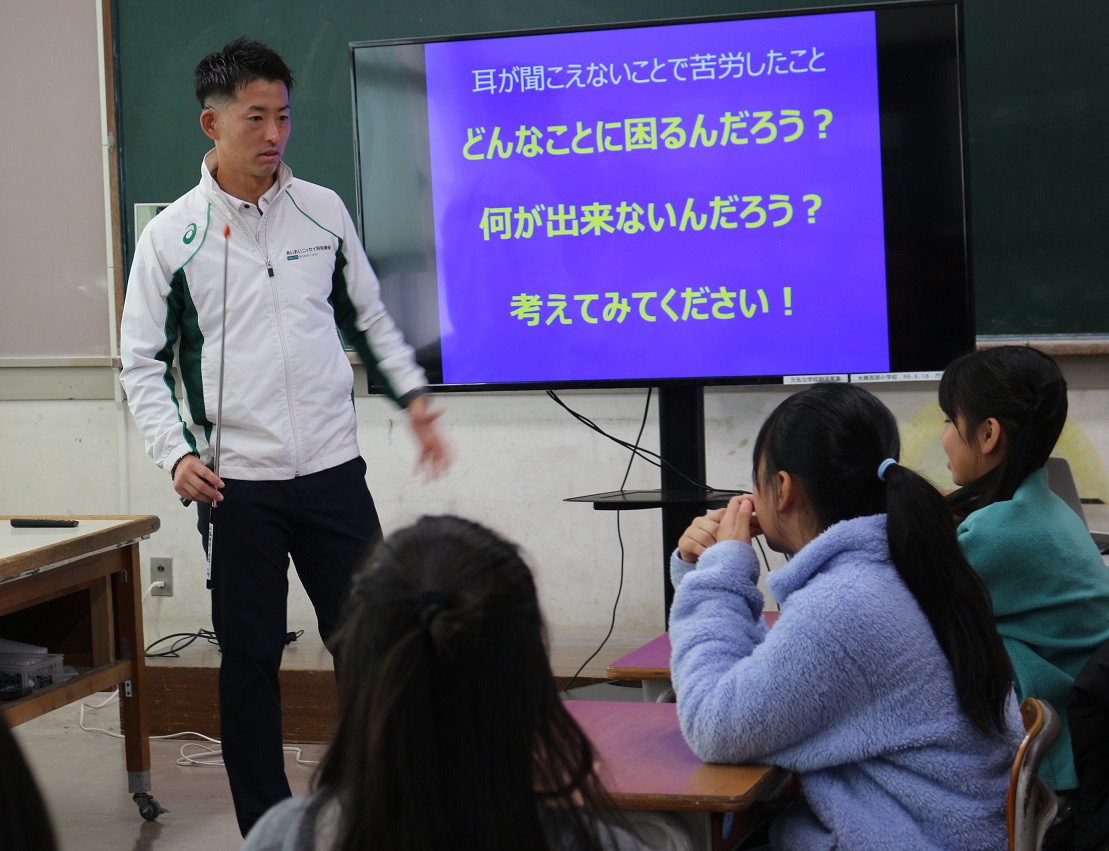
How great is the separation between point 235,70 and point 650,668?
61.0 inches

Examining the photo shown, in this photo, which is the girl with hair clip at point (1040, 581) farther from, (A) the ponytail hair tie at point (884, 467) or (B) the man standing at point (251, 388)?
(B) the man standing at point (251, 388)

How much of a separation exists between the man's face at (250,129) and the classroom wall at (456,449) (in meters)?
1.43

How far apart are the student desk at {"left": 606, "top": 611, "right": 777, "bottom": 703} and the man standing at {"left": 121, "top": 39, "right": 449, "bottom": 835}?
0.75 meters

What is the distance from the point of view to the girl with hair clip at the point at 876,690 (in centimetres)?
142

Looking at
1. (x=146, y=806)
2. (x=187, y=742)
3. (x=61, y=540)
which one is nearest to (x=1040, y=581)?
(x=61, y=540)

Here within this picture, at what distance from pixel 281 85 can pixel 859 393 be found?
1.57m

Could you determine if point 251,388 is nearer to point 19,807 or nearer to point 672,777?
point 672,777

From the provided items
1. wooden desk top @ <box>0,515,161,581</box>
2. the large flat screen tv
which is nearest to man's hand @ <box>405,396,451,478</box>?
the large flat screen tv

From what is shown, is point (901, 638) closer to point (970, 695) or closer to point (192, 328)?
point (970, 695)

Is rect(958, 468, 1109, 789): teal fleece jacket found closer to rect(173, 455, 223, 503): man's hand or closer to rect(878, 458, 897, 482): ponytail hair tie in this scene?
rect(878, 458, 897, 482): ponytail hair tie

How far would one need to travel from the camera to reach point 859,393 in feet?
5.32

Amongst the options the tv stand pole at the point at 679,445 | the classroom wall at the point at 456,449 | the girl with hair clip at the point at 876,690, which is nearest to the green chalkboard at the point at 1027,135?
the classroom wall at the point at 456,449

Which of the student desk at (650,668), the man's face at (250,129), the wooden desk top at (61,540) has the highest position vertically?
the man's face at (250,129)

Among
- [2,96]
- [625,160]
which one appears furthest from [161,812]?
[2,96]
